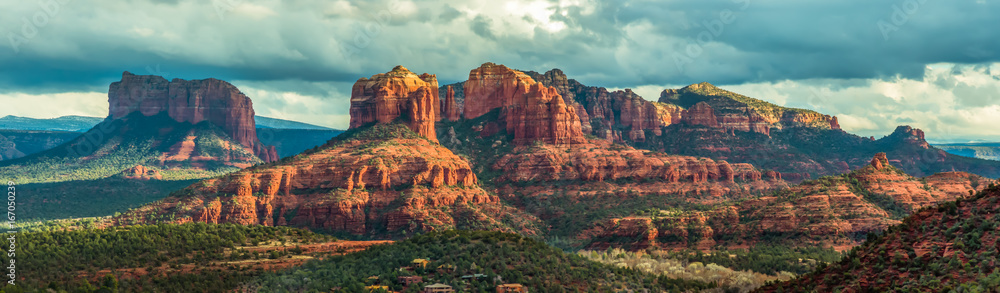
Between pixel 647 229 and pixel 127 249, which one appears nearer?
pixel 127 249

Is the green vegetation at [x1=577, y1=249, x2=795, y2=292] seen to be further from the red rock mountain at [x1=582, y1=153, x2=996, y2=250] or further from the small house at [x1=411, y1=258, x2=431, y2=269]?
the small house at [x1=411, y1=258, x2=431, y2=269]

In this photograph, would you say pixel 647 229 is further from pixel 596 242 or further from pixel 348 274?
pixel 348 274

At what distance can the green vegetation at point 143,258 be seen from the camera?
108 m

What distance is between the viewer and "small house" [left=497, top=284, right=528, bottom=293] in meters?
108

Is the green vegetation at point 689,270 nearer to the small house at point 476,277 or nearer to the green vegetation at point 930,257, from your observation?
the small house at point 476,277

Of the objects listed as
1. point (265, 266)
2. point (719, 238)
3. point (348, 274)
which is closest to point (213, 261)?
Answer: point (265, 266)

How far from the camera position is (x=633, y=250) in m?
183

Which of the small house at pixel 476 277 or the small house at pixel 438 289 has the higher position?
the small house at pixel 476 277

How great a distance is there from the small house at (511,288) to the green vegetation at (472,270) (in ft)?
4.16

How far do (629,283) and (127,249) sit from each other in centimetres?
6532

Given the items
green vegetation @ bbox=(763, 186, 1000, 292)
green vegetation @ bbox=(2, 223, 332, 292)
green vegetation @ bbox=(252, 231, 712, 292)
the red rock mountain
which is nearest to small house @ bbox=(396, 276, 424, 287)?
green vegetation @ bbox=(252, 231, 712, 292)

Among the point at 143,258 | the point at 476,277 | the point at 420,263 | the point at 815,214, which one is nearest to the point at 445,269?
the point at 420,263

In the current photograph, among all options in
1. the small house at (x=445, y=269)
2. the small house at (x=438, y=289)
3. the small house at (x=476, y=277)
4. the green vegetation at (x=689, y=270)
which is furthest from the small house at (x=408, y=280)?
the green vegetation at (x=689, y=270)

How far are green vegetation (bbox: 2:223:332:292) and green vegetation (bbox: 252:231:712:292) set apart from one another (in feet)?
30.6
